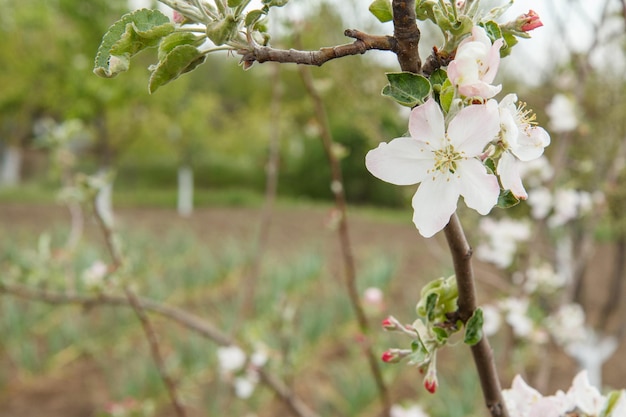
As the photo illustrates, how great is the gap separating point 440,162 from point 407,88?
0.27 feet

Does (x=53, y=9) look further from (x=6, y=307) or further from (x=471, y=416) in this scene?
(x=471, y=416)

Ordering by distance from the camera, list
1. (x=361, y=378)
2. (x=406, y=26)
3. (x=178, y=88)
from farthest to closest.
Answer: (x=178, y=88) → (x=361, y=378) → (x=406, y=26)

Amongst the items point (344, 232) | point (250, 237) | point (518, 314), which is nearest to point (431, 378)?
point (344, 232)

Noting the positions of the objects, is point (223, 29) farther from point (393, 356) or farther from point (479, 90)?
point (393, 356)

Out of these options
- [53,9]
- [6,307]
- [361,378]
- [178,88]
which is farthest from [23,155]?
[361,378]

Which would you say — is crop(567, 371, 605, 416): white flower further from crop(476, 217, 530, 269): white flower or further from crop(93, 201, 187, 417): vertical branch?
crop(476, 217, 530, 269): white flower

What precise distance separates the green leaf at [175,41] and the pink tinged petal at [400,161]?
16 centimetres

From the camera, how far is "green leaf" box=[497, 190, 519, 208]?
489 millimetres

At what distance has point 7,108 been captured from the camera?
13.6 m

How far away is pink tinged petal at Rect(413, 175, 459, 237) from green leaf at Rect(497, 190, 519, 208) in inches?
1.7

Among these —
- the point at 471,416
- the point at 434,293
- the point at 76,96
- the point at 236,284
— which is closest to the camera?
the point at 434,293

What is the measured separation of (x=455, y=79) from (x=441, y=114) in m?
0.03

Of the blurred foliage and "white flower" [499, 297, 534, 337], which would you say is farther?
the blurred foliage

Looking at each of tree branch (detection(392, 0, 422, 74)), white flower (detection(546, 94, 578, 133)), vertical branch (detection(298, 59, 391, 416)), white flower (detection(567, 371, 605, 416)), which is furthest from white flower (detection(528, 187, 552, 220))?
tree branch (detection(392, 0, 422, 74))
